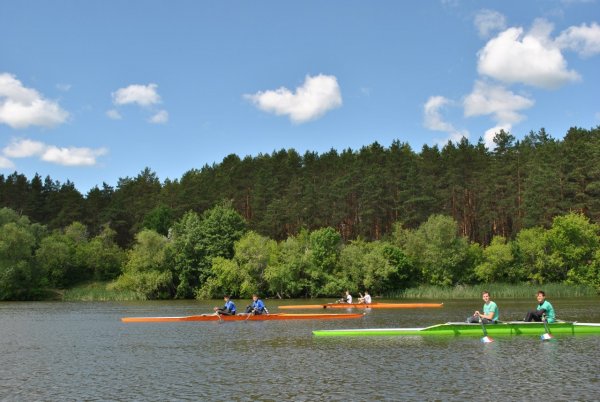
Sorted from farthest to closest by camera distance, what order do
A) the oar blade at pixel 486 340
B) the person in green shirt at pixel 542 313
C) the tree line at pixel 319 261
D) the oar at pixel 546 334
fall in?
1. the tree line at pixel 319 261
2. the person in green shirt at pixel 542 313
3. the oar at pixel 546 334
4. the oar blade at pixel 486 340

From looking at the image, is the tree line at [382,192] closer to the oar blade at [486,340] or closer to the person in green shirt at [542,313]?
the person in green shirt at [542,313]

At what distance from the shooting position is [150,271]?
69.7 metres

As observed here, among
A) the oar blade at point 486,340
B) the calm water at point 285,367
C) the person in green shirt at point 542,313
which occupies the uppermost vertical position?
the person in green shirt at point 542,313

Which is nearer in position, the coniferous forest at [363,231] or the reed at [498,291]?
the reed at [498,291]

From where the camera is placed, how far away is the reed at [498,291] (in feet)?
192

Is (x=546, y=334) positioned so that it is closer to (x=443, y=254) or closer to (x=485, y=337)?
(x=485, y=337)

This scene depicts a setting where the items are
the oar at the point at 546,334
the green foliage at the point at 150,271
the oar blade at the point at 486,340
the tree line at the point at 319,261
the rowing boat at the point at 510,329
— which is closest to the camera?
the oar blade at the point at 486,340

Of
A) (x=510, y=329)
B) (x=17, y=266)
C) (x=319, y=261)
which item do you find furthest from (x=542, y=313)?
(x=17, y=266)

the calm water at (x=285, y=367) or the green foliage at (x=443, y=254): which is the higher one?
the green foliage at (x=443, y=254)

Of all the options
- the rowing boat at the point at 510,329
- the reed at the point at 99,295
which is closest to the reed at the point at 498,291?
the reed at the point at 99,295

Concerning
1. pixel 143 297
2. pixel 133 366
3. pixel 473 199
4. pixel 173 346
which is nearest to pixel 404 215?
pixel 473 199

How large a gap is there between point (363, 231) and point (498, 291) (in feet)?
75.2

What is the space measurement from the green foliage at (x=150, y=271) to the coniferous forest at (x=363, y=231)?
164 millimetres

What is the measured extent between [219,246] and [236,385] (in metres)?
57.6
